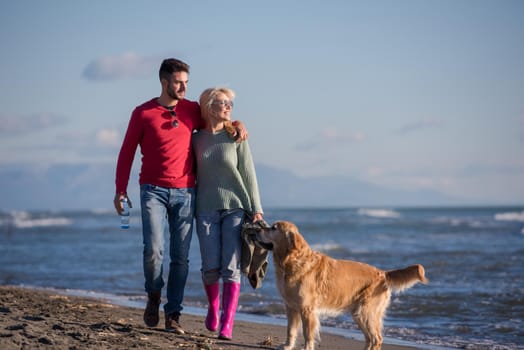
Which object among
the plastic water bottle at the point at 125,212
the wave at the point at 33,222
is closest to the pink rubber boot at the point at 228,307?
the plastic water bottle at the point at 125,212

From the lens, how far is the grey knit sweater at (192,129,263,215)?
20.5 feet

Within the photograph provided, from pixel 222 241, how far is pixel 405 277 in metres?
1.83

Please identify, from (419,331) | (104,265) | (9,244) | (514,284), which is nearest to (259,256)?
(419,331)

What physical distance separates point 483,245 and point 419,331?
14.0 m

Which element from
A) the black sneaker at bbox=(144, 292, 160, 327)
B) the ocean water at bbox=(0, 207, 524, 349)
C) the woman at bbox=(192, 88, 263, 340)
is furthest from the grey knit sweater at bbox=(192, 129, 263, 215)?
the ocean water at bbox=(0, 207, 524, 349)

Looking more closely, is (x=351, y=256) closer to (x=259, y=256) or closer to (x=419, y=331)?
(x=419, y=331)

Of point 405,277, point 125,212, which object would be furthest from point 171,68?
point 405,277

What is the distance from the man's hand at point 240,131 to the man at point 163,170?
0.01 m

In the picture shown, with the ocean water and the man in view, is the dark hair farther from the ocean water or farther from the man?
the ocean water

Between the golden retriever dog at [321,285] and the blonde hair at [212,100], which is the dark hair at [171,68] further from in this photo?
the golden retriever dog at [321,285]

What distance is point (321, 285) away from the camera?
235 inches

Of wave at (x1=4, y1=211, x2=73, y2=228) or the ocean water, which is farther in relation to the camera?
wave at (x1=4, y1=211, x2=73, y2=228)

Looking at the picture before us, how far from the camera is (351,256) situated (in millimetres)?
18109

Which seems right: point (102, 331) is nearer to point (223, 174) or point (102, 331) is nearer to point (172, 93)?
point (223, 174)
